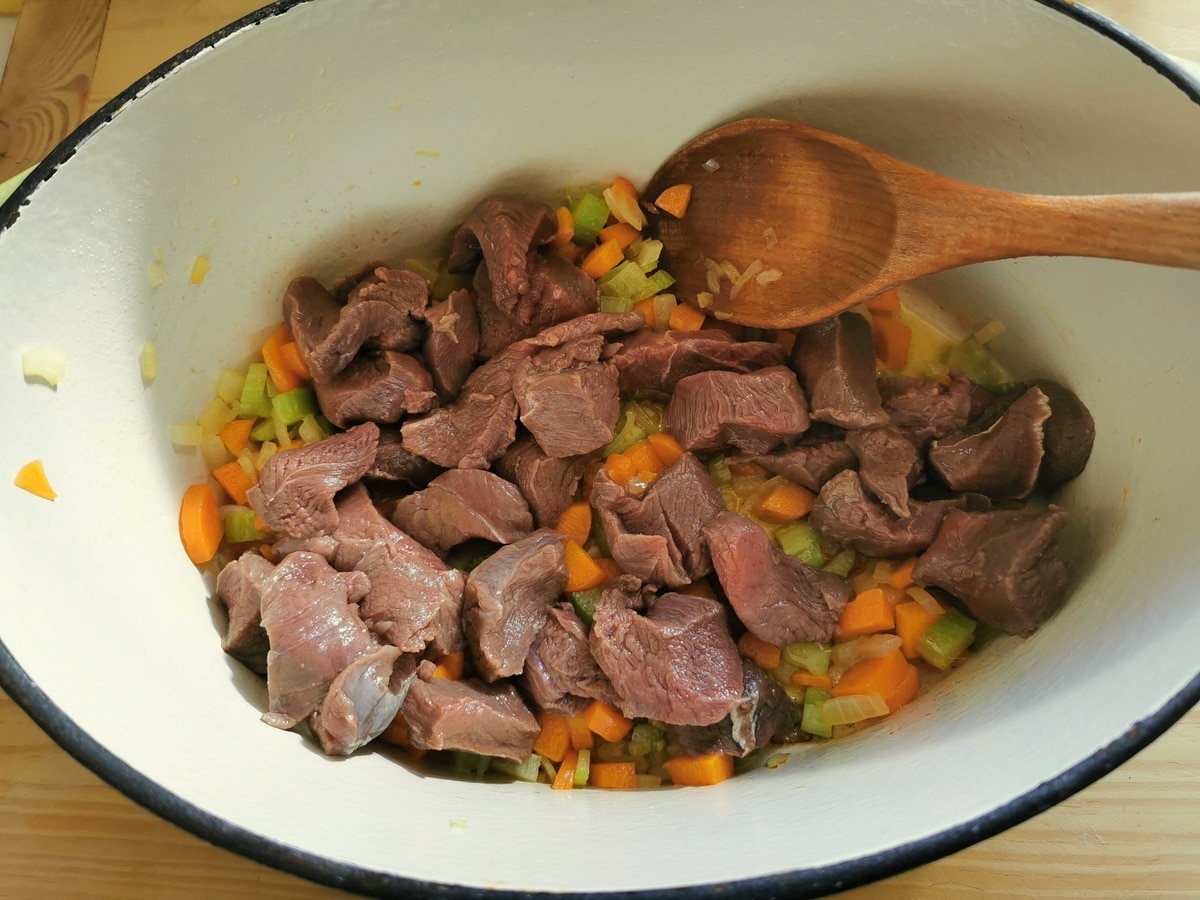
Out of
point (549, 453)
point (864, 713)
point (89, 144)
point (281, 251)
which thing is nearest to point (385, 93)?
point (281, 251)

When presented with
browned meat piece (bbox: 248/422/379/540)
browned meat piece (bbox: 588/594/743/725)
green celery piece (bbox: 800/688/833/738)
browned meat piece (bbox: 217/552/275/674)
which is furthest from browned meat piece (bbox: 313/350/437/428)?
green celery piece (bbox: 800/688/833/738)

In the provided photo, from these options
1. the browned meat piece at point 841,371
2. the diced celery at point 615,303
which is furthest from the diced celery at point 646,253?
the browned meat piece at point 841,371

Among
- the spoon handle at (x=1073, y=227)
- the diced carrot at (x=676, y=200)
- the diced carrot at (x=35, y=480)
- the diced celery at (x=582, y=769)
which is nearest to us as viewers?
the spoon handle at (x=1073, y=227)

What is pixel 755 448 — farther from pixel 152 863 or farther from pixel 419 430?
pixel 152 863

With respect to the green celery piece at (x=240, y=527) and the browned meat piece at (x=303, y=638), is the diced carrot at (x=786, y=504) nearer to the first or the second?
the browned meat piece at (x=303, y=638)

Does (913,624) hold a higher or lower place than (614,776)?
higher

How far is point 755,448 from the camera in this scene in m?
2.50

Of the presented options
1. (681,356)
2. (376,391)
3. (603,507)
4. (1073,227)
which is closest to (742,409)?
(681,356)

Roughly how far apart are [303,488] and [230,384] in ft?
1.37

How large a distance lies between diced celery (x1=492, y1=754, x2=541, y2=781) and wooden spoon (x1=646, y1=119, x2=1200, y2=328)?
142 cm

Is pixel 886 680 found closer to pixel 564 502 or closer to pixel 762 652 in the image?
pixel 762 652

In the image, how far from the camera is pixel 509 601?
2.20 metres

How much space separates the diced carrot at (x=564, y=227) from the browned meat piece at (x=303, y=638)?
1.22 m

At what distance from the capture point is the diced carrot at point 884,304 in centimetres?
266
